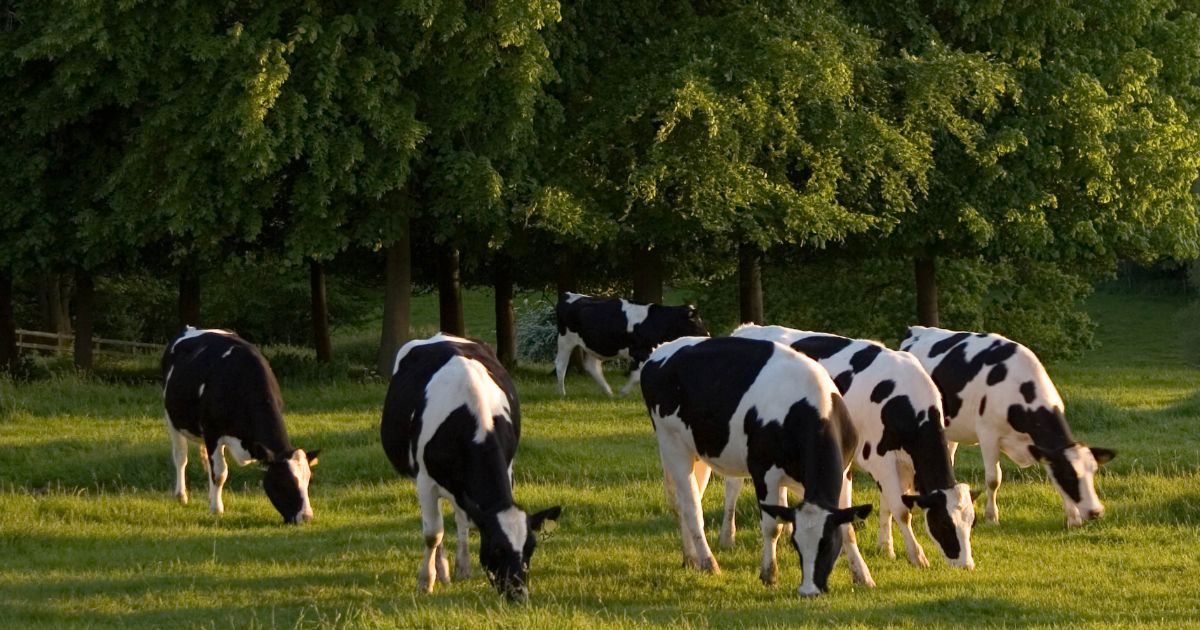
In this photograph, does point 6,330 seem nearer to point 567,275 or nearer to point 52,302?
point 567,275

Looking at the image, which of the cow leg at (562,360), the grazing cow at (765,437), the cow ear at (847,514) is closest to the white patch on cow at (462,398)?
the grazing cow at (765,437)

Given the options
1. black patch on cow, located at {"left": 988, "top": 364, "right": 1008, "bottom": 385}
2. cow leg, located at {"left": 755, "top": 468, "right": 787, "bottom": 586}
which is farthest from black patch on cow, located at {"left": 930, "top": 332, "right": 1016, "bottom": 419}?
cow leg, located at {"left": 755, "top": 468, "right": 787, "bottom": 586}

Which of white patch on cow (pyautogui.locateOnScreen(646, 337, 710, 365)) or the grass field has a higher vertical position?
white patch on cow (pyautogui.locateOnScreen(646, 337, 710, 365))

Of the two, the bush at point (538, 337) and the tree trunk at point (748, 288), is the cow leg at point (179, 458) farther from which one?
the bush at point (538, 337)

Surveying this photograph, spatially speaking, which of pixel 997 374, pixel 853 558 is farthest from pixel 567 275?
pixel 853 558

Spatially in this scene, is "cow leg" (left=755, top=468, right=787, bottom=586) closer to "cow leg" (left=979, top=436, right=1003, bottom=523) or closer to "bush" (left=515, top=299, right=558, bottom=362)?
"cow leg" (left=979, top=436, right=1003, bottom=523)

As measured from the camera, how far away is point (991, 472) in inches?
651

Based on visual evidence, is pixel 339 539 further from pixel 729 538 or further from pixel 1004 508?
pixel 1004 508

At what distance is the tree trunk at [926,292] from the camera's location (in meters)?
35.0

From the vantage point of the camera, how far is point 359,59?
87.8 feet

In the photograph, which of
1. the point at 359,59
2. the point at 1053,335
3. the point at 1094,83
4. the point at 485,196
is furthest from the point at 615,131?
the point at 1053,335

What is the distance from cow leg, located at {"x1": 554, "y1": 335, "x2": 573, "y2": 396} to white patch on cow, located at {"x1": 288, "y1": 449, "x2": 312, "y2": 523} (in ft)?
39.8

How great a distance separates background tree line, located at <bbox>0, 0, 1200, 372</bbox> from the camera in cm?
2681

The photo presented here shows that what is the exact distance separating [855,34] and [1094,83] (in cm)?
537
